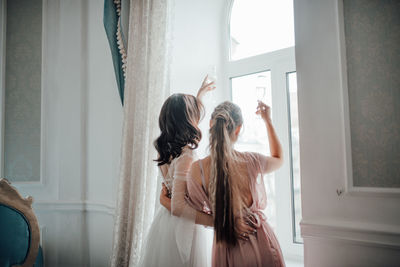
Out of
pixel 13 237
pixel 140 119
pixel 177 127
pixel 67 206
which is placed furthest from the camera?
pixel 67 206

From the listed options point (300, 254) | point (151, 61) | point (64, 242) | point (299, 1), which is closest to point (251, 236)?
point (300, 254)

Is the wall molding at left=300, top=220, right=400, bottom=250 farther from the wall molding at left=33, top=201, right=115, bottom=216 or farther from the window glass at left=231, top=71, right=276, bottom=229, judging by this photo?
the wall molding at left=33, top=201, right=115, bottom=216

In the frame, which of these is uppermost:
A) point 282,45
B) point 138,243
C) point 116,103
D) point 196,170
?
point 282,45

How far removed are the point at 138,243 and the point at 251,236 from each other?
2.78ft

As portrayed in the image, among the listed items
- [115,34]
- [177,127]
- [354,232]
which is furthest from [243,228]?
[115,34]

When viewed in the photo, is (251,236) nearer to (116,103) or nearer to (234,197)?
(234,197)

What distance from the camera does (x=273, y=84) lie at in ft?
6.43

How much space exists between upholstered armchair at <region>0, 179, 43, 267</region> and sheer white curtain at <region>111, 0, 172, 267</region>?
506 mm

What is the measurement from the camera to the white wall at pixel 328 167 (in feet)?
3.68

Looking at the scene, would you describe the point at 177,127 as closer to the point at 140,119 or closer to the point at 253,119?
the point at 140,119

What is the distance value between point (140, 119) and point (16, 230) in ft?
3.31

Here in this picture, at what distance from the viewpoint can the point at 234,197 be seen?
1.25 meters

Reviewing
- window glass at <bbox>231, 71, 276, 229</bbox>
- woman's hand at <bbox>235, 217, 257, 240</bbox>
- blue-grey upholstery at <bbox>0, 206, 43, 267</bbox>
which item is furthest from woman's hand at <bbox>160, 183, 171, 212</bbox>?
blue-grey upholstery at <bbox>0, 206, 43, 267</bbox>

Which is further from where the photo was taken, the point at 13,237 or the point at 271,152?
the point at 13,237
